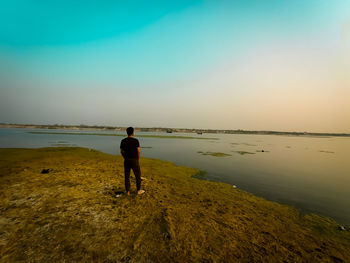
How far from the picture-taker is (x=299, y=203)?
404 inches

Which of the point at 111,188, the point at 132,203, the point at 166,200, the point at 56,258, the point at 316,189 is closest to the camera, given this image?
the point at 56,258

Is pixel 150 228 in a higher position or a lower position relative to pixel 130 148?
lower

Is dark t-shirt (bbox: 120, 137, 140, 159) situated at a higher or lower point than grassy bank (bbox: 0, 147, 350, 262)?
higher

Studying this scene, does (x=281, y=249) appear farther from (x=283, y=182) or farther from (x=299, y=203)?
(x=283, y=182)

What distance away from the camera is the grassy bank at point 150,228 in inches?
170

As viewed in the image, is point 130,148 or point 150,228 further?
point 130,148

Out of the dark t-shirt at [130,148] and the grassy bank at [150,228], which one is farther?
the dark t-shirt at [130,148]

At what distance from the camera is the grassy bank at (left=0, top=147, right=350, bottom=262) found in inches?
170

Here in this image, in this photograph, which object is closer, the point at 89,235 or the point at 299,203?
the point at 89,235

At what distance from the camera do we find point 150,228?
5508 millimetres

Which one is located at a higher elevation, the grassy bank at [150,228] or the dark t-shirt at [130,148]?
the dark t-shirt at [130,148]

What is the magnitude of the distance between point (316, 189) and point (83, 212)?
16.6m

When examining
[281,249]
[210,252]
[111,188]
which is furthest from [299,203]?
[111,188]

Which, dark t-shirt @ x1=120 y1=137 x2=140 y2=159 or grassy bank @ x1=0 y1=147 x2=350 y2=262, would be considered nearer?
grassy bank @ x1=0 y1=147 x2=350 y2=262
